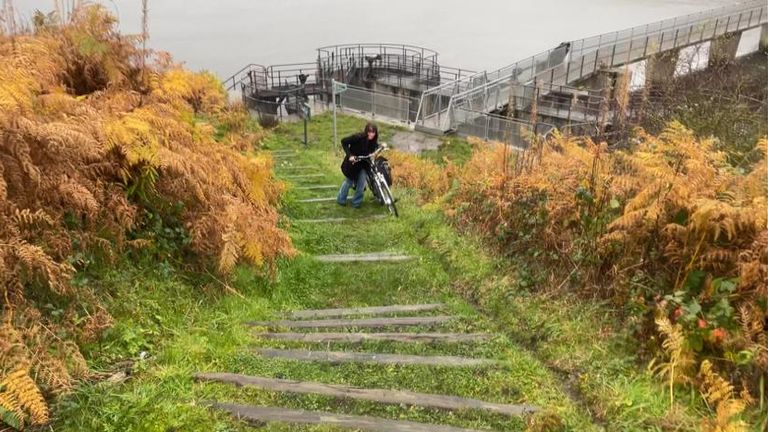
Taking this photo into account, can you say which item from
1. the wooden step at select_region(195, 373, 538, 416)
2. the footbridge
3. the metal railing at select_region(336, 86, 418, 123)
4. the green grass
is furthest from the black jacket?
the metal railing at select_region(336, 86, 418, 123)

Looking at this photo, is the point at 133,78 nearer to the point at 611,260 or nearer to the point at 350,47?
the point at 611,260

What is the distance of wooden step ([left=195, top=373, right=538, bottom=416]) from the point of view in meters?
3.62

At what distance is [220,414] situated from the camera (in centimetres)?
344

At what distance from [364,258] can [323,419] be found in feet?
11.3

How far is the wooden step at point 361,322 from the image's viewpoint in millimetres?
4883

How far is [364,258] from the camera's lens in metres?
6.79

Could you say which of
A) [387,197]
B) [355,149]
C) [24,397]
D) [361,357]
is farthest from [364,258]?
[24,397]


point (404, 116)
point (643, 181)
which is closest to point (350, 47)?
point (404, 116)

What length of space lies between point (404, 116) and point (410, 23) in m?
27.8

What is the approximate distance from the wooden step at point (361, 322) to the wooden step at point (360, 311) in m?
0.19

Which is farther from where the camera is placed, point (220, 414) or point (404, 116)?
point (404, 116)

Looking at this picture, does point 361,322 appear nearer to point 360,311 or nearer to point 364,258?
point 360,311

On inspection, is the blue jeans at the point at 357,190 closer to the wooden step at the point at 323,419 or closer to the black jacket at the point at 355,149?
the black jacket at the point at 355,149

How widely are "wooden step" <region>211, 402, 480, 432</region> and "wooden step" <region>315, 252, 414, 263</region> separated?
320cm
